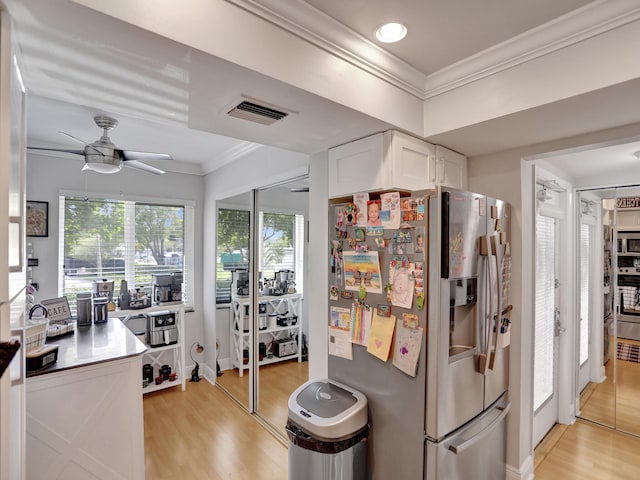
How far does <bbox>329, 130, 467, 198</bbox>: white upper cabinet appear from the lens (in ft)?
6.04

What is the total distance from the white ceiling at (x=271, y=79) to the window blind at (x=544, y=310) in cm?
105

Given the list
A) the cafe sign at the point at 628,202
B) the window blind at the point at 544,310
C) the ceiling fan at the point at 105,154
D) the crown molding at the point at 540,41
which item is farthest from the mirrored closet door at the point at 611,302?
the ceiling fan at the point at 105,154

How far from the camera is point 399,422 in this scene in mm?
1754

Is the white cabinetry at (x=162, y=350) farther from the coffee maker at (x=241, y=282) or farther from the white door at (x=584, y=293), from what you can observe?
the white door at (x=584, y=293)

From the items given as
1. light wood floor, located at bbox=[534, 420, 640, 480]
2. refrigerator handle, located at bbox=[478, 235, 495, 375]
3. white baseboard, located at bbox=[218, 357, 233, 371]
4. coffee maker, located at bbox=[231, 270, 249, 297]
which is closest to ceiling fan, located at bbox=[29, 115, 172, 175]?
coffee maker, located at bbox=[231, 270, 249, 297]

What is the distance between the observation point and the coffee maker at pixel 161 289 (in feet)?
Answer: 12.5

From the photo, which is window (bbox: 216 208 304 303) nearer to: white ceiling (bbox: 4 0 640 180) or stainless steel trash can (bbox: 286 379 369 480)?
white ceiling (bbox: 4 0 640 180)

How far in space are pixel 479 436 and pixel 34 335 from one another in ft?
8.29

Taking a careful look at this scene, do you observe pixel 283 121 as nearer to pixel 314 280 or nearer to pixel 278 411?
pixel 314 280

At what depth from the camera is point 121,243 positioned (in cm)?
383

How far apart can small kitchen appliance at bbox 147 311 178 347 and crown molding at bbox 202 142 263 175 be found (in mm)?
1822

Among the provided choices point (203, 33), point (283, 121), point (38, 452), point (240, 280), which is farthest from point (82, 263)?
point (203, 33)

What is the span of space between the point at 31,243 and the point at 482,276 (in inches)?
158

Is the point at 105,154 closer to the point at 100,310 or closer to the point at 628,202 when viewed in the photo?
the point at 100,310
